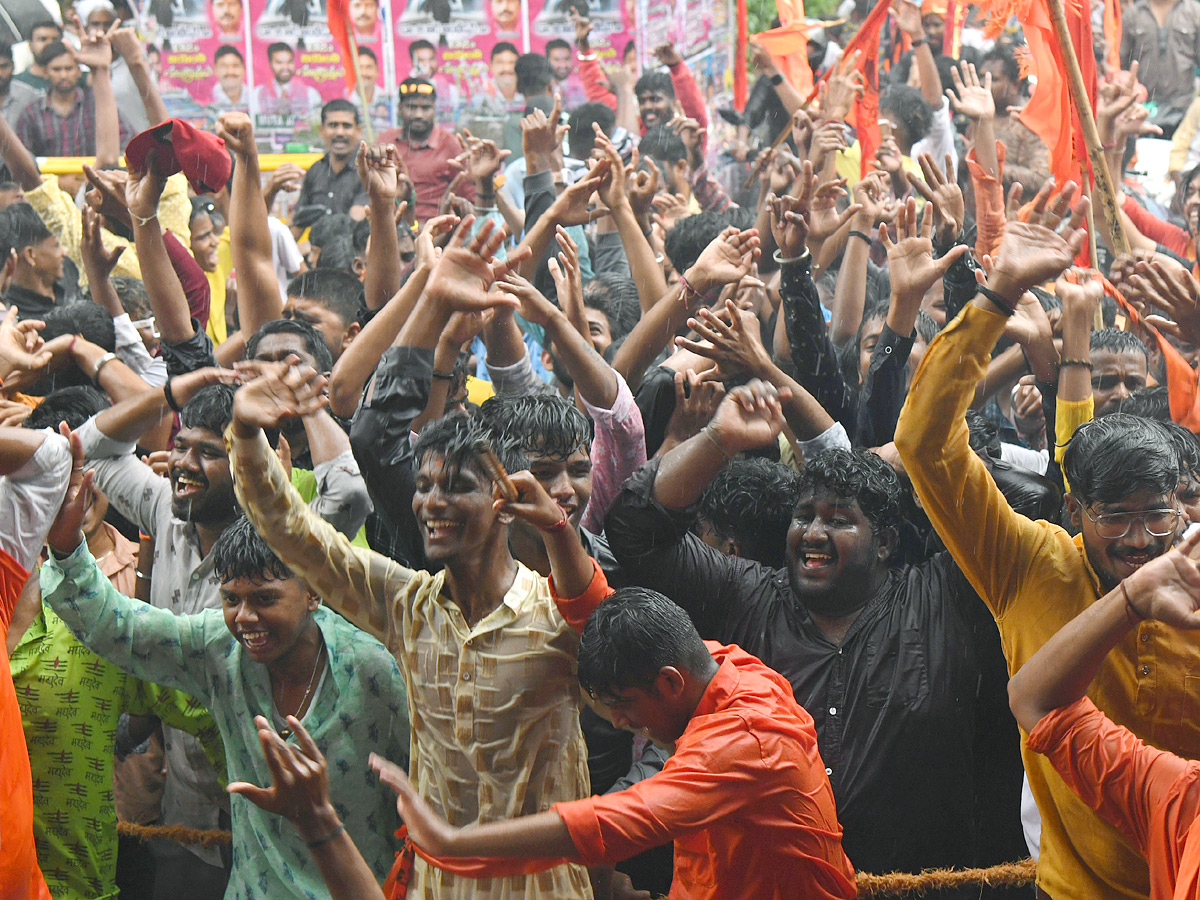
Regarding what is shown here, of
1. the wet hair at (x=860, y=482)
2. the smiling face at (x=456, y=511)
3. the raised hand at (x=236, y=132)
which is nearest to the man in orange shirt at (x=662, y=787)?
the smiling face at (x=456, y=511)

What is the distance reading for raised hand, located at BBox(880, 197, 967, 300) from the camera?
12.9 ft

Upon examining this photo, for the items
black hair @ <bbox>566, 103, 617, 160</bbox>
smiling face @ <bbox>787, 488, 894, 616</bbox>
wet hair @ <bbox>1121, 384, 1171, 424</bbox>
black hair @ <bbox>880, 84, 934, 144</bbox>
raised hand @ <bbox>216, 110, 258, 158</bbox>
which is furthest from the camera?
black hair @ <bbox>566, 103, 617, 160</bbox>

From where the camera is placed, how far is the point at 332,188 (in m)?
8.45

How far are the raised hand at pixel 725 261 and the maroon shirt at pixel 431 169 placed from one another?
4.18 meters

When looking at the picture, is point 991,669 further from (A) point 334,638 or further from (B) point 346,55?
(B) point 346,55

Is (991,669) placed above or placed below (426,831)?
below

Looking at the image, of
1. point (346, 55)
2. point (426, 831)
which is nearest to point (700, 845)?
point (426, 831)

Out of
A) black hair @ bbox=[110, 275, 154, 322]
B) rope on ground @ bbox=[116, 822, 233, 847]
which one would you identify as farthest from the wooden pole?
black hair @ bbox=[110, 275, 154, 322]

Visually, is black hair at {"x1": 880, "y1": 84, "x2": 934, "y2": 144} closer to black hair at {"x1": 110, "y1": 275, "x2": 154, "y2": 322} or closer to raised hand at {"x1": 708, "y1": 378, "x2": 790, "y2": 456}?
black hair at {"x1": 110, "y1": 275, "x2": 154, "y2": 322}

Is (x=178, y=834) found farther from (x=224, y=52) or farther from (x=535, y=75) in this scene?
(x=224, y=52)

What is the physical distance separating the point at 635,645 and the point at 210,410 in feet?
5.58

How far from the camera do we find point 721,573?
3475 millimetres

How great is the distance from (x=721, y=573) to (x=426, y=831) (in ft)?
Answer: 4.44

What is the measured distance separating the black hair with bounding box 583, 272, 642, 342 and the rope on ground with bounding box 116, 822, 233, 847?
2.39 meters
